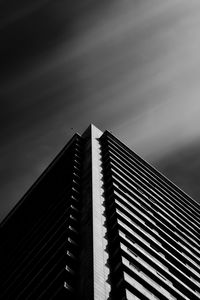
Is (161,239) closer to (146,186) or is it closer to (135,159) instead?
(146,186)

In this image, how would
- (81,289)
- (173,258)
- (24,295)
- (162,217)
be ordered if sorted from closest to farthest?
(81,289) < (24,295) < (173,258) < (162,217)

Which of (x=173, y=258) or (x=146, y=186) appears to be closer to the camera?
(x=173, y=258)

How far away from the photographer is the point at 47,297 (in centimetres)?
2238

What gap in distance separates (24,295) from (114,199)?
9897 millimetres

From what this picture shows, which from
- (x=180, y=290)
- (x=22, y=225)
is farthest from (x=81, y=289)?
(x=22, y=225)

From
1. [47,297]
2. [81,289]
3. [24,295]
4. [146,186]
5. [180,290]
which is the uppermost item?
[146,186]

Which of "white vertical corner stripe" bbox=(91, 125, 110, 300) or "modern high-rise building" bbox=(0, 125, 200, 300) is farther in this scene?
"modern high-rise building" bbox=(0, 125, 200, 300)

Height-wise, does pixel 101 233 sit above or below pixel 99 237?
above

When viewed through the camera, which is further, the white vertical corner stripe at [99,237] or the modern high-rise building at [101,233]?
the modern high-rise building at [101,233]

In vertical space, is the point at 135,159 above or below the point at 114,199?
above

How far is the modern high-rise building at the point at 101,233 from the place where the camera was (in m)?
23.0

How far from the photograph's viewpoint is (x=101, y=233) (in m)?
26.3

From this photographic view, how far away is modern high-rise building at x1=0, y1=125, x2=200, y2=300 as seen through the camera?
23.0 m

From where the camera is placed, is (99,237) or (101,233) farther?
(101,233)
